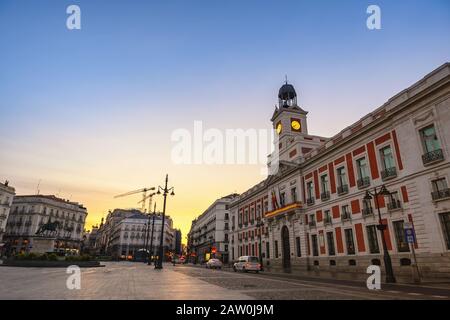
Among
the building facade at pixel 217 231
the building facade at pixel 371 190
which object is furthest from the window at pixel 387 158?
the building facade at pixel 217 231

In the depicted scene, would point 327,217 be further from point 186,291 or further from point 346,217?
point 186,291

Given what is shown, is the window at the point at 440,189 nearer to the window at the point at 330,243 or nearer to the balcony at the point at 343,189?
the balcony at the point at 343,189

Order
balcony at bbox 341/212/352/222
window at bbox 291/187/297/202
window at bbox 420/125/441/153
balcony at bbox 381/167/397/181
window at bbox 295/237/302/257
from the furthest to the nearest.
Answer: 1. window at bbox 291/187/297/202
2. window at bbox 295/237/302/257
3. balcony at bbox 341/212/352/222
4. balcony at bbox 381/167/397/181
5. window at bbox 420/125/441/153

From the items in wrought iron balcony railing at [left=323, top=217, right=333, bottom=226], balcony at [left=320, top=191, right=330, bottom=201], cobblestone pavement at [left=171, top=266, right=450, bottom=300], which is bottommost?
cobblestone pavement at [left=171, top=266, right=450, bottom=300]

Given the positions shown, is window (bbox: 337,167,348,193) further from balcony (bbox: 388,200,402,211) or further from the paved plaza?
the paved plaza

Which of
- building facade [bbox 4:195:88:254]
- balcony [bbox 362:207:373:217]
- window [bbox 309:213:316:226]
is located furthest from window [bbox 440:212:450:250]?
building facade [bbox 4:195:88:254]

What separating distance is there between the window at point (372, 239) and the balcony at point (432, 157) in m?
7.36

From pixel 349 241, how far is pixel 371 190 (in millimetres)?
5710

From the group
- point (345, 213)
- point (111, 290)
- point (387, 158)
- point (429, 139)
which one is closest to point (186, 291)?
point (111, 290)

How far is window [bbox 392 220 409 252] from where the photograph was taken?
830 inches

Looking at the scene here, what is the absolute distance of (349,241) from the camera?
26.6m

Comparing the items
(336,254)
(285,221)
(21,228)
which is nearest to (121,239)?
(21,228)

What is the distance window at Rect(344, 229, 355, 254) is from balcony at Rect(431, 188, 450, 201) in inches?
360

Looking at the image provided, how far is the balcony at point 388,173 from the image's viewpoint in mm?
22119
